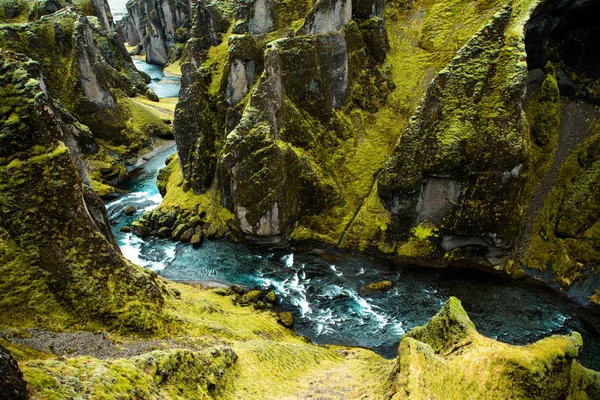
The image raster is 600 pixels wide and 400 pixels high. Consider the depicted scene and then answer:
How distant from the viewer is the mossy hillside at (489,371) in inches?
577

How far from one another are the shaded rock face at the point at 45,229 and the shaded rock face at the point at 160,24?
461 ft

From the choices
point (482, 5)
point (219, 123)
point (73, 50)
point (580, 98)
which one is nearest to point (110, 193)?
point (219, 123)

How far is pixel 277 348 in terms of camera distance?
2330cm

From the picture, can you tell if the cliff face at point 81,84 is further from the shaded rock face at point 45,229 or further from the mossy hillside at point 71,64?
the shaded rock face at point 45,229

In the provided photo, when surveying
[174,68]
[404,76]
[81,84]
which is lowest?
[174,68]

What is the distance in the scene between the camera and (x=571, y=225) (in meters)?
37.9

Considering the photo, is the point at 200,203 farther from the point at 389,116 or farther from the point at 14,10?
the point at 14,10

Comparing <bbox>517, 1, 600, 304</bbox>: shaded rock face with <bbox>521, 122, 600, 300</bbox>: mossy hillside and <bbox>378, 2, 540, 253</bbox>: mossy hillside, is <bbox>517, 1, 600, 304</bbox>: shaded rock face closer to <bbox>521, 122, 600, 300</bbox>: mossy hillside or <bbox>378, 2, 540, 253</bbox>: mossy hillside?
<bbox>521, 122, 600, 300</bbox>: mossy hillside

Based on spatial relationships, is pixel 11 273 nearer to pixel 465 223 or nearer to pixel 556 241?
pixel 465 223

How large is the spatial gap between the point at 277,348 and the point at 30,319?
511 inches

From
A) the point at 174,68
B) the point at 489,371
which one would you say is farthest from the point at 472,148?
the point at 174,68

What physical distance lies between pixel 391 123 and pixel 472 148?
12740 millimetres

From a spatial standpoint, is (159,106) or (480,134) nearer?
(480,134)

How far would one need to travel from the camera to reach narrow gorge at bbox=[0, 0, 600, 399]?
55.5ft
